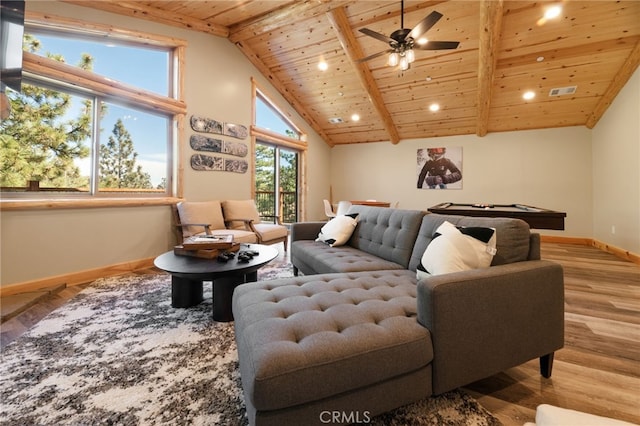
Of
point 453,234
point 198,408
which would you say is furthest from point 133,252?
point 453,234

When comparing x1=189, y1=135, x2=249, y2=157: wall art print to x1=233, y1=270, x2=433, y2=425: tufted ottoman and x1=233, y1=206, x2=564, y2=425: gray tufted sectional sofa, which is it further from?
x1=233, y1=270, x2=433, y2=425: tufted ottoman

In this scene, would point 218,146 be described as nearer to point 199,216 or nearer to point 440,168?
point 199,216

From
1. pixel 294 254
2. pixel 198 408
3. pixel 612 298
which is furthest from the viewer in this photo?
pixel 294 254

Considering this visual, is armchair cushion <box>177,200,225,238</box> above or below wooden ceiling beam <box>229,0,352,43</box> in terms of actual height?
below

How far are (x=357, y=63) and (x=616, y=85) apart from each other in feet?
13.3

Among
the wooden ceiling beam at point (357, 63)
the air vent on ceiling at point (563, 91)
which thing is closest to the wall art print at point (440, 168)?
the wooden ceiling beam at point (357, 63)

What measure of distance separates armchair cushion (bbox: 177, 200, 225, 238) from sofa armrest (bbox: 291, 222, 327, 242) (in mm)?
1258

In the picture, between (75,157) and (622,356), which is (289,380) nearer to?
(622,356)

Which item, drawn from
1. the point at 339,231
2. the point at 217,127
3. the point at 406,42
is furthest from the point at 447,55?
the point at 217,127

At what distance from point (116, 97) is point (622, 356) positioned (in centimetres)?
524

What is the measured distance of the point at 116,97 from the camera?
136 inches

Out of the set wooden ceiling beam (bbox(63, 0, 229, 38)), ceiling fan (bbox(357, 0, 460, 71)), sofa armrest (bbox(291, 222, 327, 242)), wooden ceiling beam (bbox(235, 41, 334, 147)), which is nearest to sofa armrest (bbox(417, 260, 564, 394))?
sofa armrest (bbox(291, 222, 327, 242))

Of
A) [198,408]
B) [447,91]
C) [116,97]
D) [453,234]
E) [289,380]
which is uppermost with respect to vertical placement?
[447,91]

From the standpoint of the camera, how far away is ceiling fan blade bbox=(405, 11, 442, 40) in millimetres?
2671
